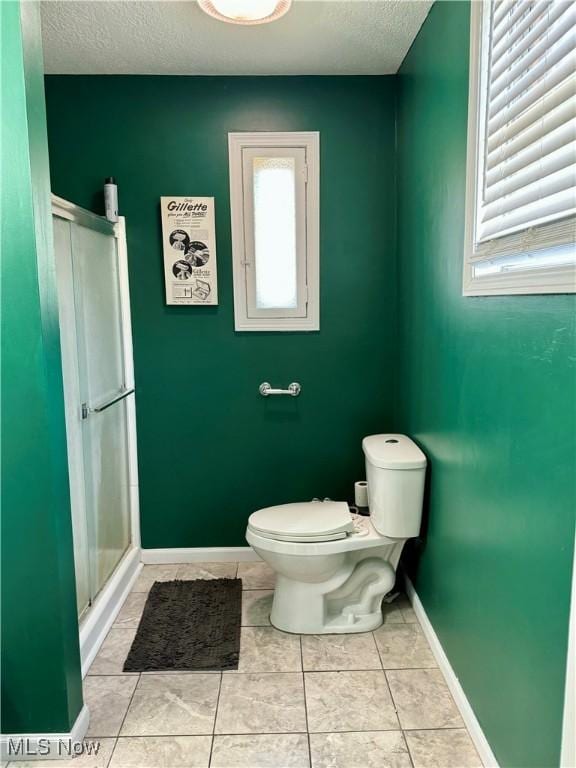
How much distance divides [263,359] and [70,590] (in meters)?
1.44

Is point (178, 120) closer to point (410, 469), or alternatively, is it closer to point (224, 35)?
point (224, 35)

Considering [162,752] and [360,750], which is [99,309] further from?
[360,750]

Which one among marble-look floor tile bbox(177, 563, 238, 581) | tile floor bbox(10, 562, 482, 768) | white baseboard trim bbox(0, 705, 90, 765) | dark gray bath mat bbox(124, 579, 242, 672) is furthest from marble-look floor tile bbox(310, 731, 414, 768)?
marble-look floor tile bbox(177, 563, 238, 581)

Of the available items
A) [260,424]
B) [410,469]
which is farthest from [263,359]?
[410,469]

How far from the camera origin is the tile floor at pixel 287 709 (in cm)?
165

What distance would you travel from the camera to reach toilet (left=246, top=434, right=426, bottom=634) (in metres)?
2.20

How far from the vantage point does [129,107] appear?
265 centimetres

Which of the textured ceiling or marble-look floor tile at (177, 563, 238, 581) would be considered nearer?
the textured ceiling

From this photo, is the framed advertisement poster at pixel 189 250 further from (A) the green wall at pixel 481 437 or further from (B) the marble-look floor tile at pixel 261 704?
(B) the marble-look floor tile at pixel 261 704

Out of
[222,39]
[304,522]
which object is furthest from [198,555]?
[222,39]

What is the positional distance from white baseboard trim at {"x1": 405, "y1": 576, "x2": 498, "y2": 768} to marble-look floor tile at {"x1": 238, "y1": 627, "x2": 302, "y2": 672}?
51 cm

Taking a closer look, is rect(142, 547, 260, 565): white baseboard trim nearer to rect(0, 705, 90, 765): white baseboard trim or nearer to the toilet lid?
the toilet lid

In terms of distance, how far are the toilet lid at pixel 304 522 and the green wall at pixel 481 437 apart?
0.36 metres

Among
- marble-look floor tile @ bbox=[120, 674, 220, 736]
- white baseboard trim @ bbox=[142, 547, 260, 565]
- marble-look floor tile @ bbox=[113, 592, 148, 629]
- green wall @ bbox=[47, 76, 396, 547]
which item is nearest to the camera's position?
marble-look floor tile @ bbox=[120, 674, 220, 736]
